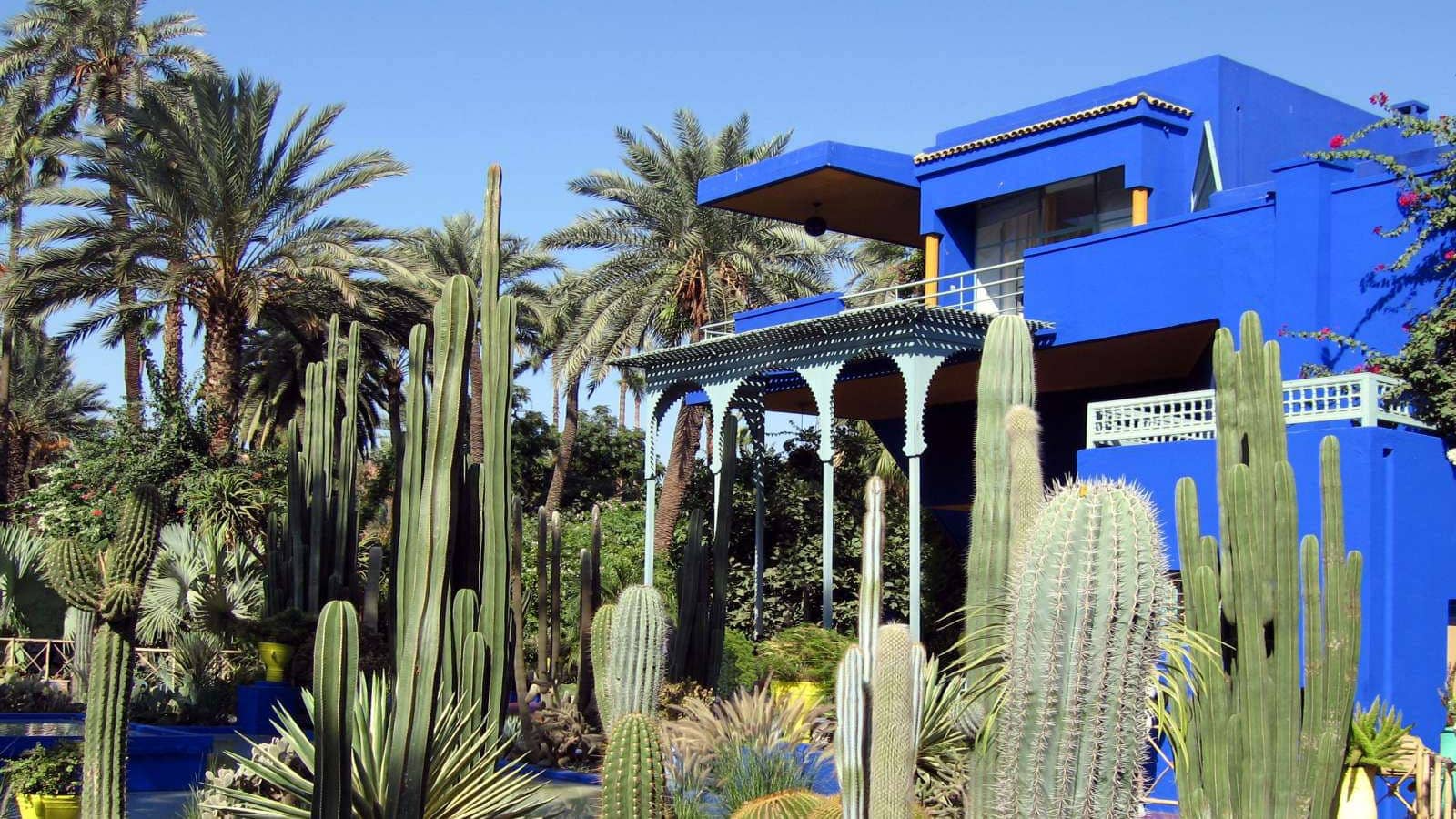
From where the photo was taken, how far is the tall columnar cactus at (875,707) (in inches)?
269

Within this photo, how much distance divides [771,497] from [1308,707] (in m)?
15.5

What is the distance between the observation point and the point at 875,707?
7.01 metres

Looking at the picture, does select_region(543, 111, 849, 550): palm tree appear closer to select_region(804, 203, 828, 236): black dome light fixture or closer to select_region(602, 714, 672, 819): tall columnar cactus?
select_region(804, 203, 828, 236): black dome light fixture

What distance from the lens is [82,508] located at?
21500mm

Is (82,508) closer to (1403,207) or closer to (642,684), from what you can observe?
(642,684)

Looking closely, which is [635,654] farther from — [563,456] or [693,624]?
[563,456]

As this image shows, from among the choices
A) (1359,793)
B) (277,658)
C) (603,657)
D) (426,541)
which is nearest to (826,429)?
(603,657)

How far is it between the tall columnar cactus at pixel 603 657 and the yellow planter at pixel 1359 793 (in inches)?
217

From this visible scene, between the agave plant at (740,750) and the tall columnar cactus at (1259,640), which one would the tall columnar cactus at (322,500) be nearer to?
the agave plant at (740,750)

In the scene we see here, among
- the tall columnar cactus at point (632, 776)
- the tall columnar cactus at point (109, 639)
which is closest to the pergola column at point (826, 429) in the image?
the tall columnar cactus at point (632, 776)

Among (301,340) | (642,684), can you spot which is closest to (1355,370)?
(642,684)

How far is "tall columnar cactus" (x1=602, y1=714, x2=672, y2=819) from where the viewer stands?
7.43 meters

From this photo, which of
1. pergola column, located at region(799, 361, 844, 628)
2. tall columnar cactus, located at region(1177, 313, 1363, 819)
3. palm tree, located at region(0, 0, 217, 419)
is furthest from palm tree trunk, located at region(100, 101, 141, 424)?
tall columnar cactus, located at region(1177, 313, 1363, 819)

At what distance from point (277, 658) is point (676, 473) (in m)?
10.9
